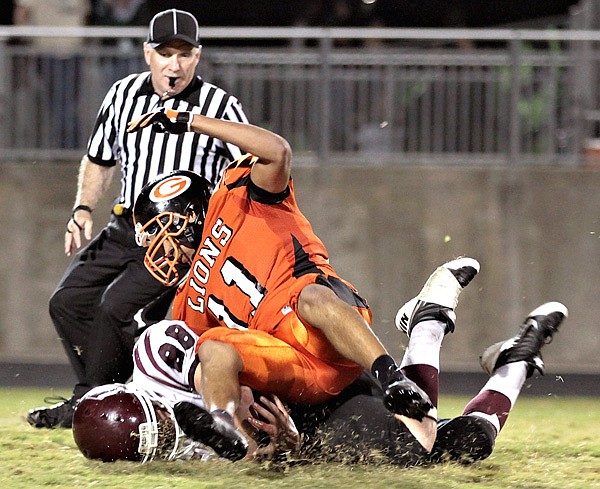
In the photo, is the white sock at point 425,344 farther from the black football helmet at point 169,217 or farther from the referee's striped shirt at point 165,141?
the referee's striped shirt at point 165,141

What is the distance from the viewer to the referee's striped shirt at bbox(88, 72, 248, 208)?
268 inches

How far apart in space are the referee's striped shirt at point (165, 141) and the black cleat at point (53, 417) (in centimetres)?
113

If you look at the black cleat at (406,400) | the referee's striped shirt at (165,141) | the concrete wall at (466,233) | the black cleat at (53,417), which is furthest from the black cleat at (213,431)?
the concrete wall at (466,233)

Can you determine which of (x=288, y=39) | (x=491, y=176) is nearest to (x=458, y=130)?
(x=491, y=176)

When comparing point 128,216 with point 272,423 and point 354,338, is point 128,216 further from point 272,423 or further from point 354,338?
point 354,338

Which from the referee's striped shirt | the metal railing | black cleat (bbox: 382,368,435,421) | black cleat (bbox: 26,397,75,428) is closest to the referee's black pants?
black cleat (bbox: 26,397,75,428)

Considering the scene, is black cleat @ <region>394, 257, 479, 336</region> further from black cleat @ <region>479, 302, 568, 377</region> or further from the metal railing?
the metal railing

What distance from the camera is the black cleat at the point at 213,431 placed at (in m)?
4.68

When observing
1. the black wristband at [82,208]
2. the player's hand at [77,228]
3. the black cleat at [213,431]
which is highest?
the black wristband at [82,208]

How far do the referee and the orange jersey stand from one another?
1.08m

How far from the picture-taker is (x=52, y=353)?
395 inches

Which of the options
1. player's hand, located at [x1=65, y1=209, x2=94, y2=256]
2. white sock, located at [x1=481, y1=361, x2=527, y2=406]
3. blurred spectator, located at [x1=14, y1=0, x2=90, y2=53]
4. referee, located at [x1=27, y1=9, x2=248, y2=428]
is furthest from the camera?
blurred spectator, located at [x1=14, y1=0, x2=90, y2=53]

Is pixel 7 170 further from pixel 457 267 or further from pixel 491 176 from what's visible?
pixel 457 267

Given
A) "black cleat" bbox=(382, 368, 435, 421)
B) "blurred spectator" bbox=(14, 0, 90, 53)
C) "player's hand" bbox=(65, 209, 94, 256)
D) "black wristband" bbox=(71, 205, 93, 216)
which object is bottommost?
"black cleat" bbox=(382, 368, 435, 421)
